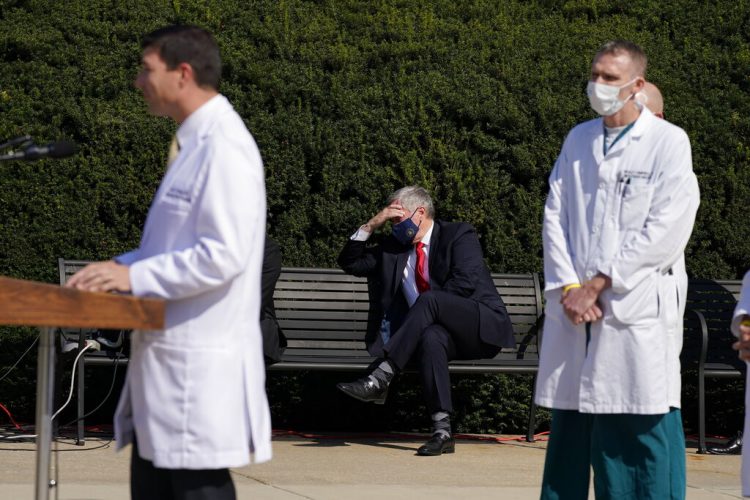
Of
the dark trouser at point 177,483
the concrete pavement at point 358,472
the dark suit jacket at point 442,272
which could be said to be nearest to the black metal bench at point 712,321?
the concrete pavement at point 358,472

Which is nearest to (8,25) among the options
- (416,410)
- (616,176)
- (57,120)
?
(57,120)

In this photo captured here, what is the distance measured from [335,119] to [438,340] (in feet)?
5.89

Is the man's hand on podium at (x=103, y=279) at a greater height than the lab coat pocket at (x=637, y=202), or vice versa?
the lab coat pocket at (x=637, y=202)

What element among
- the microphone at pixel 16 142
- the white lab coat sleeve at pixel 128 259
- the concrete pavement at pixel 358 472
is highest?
the microphone at pixel 16 142

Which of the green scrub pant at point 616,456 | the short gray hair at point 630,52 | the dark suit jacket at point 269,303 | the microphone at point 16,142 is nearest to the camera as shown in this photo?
the microphone at point 16,142

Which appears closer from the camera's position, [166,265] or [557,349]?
[166,265]

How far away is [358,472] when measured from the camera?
661 centimetres

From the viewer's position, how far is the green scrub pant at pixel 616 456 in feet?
14.7

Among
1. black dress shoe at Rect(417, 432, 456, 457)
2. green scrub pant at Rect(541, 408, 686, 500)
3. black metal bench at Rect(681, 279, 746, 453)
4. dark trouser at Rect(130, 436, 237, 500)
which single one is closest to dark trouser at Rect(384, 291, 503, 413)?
black dress shoe at Rect(417, 432, 456, 457)

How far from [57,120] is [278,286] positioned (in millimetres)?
1765

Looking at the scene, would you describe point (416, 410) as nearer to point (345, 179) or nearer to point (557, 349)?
point (345, 179)

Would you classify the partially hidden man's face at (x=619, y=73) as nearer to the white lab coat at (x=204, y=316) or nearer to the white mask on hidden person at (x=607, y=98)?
the white mask on hidden person at (x=607, y=98)

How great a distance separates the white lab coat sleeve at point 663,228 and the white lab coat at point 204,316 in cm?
167

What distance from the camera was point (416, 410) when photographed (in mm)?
8469
